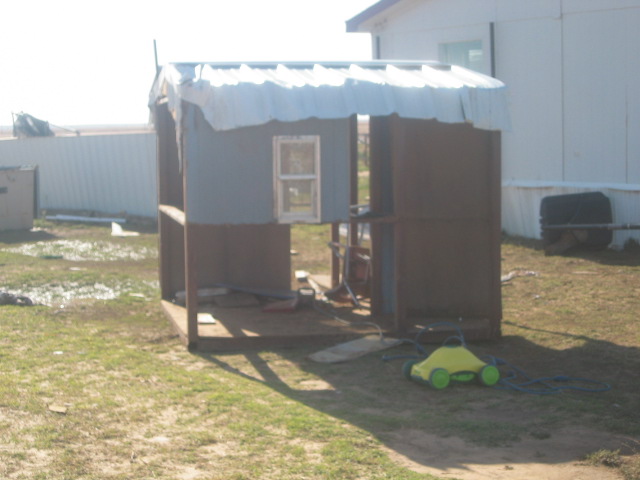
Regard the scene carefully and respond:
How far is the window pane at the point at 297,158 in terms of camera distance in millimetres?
8719

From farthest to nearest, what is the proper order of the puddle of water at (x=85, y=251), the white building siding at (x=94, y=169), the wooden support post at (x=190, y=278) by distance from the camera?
the white building siding at (x=94, y=169) → the puddle of water at (x=85, y=251) → the wooden support post at (x=190, y=278)

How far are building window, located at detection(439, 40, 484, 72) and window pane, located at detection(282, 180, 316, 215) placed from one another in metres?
9.83

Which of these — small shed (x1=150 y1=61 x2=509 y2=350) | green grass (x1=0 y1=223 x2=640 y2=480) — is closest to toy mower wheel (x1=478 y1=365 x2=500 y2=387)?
green grass (x1=0 y1=223 x2=640 y2=480)

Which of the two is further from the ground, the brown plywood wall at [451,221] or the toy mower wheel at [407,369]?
the brown plywood wall at [451,221]

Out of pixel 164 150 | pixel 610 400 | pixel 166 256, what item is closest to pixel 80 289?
pixel 166 256

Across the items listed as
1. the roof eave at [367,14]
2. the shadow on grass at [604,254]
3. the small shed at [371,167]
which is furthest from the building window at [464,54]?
the small shed at [371,167]

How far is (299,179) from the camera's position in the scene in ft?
28.6

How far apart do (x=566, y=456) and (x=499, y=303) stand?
4002 millimetres

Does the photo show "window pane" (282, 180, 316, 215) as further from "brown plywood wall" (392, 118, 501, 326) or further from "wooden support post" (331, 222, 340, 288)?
"wooden support post" (331, 222, 340, 288)

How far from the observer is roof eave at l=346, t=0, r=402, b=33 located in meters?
18.5

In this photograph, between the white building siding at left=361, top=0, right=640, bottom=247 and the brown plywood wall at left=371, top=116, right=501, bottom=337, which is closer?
the brown plywood wall at left=371, top=116, right=501, bottom=337

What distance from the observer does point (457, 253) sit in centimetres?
984

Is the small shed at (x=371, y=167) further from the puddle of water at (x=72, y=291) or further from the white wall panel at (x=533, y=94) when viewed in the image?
the white wall panel at (x=533, y=94)

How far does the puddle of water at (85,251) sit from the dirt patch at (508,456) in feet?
36.6
